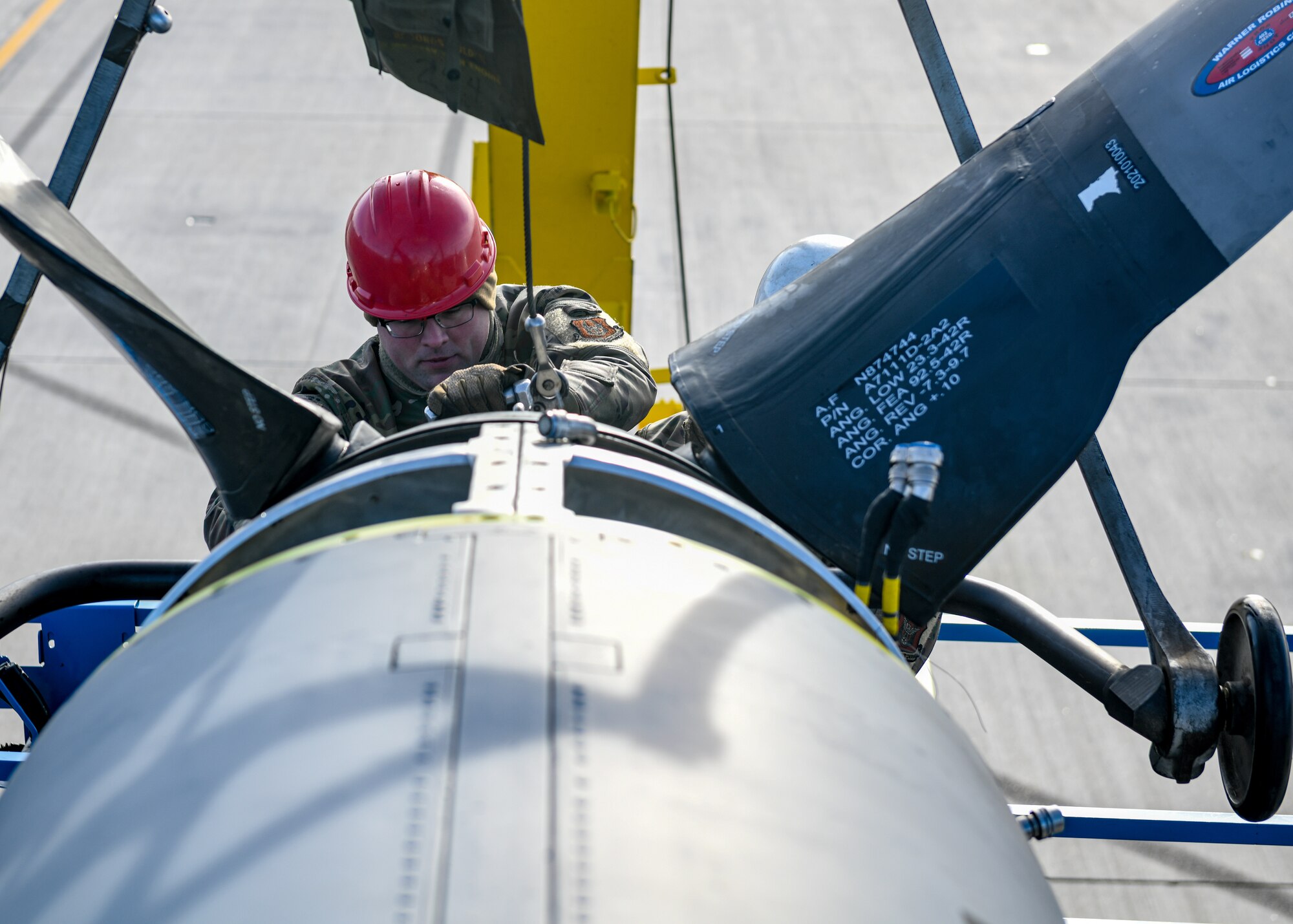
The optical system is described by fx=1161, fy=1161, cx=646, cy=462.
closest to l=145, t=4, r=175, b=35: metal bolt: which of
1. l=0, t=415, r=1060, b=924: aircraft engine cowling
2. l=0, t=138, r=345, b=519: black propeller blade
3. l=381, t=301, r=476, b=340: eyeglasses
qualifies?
l=0, t=138, r=345, b=519: black propeller blade

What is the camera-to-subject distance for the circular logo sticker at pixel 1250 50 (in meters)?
2.20

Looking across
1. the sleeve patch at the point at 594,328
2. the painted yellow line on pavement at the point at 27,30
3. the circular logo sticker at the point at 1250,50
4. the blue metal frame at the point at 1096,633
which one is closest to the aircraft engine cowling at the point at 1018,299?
the circular logo sticker at the point at 1250,50

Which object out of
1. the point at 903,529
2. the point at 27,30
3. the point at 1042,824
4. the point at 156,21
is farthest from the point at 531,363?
the point at 27,30

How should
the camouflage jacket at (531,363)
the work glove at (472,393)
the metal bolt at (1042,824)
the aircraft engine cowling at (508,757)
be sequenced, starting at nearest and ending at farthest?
the aircraft engine cowling at (508,757) → the metal bolt at (1042,824) → the work glove at (472,393) → the camouflage jacket at (531,363)

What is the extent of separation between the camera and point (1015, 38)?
11102 mm

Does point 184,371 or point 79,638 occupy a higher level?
point 79,638

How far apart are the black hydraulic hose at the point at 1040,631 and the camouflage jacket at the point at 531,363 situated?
3.26 ft

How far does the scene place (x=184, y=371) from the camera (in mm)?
2045

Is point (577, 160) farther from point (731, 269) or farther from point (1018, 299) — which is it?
point (731, 269)

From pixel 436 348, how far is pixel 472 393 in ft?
3.75

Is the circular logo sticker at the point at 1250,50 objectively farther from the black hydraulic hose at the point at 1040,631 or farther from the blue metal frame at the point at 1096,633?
the blue metal frame at the point at 1096,633

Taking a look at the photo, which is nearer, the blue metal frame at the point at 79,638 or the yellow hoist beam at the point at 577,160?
the blue metal frame at the point at 79,638

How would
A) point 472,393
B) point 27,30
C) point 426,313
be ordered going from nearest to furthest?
point 472,393 → point 426,313 → point 27,30

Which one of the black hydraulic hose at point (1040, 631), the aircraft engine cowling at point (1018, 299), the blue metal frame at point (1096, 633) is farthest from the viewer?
the blue metal frame at point (1096, 633)
